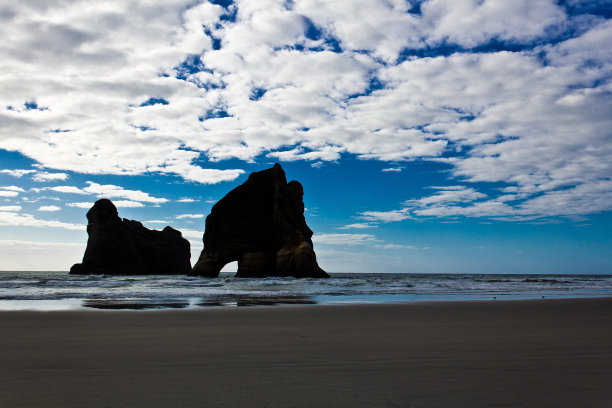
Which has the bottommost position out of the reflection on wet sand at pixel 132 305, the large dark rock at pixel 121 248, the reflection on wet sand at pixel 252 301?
the reflection on wet sand at pixel 132 305

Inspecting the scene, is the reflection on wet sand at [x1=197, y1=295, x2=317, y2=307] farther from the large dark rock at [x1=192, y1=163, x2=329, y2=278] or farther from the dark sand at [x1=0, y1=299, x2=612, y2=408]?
the large dark rock at [x1=192, y1=163, x2=329, y2=278]

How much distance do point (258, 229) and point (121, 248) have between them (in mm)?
33755

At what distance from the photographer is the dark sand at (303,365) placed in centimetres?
293

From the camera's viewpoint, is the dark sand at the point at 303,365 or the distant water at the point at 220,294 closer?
the dark sand at the point at 303,365

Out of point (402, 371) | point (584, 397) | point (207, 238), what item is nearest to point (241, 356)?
point (402, 371)

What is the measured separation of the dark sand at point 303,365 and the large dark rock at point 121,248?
252 ft

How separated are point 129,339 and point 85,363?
5.32ft

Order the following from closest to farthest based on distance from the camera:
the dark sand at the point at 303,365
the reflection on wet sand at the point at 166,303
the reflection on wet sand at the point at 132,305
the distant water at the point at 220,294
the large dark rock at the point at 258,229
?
the dark sand at the point at 303,365 < the reflection on wet sand at the point at 132,305 < the reflection on wet sand at the point at 166,303 < the distant water at the point at 220,294 < the large dark rock at the point at 258,229

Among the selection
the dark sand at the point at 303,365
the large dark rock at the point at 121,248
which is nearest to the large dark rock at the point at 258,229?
the large dark rock at the point at 121,248

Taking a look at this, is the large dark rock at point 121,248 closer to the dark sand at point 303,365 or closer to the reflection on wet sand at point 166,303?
the reflection on wet sand at point 166,303

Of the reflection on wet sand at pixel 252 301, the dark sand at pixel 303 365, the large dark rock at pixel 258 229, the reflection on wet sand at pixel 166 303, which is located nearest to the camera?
the dark sand at pixel 303 365

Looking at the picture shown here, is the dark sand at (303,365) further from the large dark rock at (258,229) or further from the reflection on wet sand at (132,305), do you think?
Answer: the large dark rock at (258,229)

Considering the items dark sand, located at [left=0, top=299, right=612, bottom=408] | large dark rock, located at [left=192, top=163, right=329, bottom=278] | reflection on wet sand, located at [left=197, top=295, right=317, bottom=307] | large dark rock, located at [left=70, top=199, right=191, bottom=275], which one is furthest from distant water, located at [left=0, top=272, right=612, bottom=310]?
large dark rock, located at [left=70, top=199, right=191, bottom=275]

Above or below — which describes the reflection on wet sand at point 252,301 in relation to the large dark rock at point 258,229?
below
